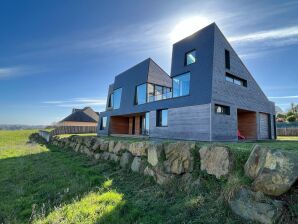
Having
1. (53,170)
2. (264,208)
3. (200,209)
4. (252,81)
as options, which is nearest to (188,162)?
(200,209)

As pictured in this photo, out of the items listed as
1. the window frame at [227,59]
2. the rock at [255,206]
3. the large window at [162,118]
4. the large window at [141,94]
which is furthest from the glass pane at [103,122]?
the rock at [255,206]

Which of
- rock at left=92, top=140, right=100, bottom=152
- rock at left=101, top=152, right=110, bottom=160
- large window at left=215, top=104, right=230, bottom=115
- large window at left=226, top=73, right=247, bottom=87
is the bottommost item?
rock at left=101, top=152, right=110, bottom=160

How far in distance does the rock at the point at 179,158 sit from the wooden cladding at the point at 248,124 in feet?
39.8

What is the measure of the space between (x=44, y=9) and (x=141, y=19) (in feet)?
17.8

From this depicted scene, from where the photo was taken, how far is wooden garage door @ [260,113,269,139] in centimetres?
1557

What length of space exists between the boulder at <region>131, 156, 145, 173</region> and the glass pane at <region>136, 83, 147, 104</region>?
10666 mm

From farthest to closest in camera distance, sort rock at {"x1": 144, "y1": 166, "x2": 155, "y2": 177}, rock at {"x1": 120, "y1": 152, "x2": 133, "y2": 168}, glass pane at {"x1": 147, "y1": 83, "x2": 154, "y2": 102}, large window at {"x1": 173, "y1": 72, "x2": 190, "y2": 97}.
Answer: glass pane at {"x1": 147, "y1": 83, "x2": 154, "y2": 102}
large window at {"x1": 173, "y1": 72, "x2": 190, "y2": 97}
rock at {"x1": 120, "y1": 152, "x2": 133, "y2": 168}
rock at {"x1": 144, "y1": 166, "x2": 155, "y2": 177}

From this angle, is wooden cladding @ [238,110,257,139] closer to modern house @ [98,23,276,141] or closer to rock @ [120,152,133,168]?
modern house @ [98,23,276,141]

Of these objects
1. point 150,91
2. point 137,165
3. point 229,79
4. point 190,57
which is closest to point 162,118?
point 150,91

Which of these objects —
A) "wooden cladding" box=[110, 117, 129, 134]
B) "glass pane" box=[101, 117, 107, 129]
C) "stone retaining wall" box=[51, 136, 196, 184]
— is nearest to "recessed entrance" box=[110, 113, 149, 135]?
"wooden cladding" box=[110, 117, 129, 134]

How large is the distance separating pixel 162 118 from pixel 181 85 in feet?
10.4

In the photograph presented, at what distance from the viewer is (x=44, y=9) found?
9.78 metres

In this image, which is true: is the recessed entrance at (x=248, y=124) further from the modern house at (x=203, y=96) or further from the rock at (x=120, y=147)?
the rock at (x=120, y=147)

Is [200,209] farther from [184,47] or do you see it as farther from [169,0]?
[184,47]
